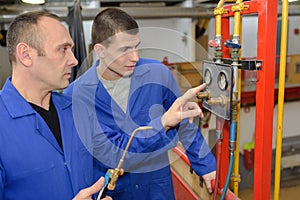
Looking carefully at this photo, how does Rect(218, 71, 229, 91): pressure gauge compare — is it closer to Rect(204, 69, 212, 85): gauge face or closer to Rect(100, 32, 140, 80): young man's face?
Rect(204, 69, 212, 85): gauge face

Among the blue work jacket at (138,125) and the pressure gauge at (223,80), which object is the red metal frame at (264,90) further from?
the blue work jacket at (138,125)

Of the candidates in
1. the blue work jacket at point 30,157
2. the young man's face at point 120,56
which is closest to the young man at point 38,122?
the blue work jacket at point 30,157

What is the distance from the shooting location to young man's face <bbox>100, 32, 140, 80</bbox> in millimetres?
1229

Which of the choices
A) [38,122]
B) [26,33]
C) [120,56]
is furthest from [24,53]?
[120,56]

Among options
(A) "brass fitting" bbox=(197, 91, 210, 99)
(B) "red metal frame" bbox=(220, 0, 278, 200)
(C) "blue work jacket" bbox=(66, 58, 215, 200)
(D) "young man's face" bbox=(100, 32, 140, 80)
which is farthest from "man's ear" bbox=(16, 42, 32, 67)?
(B) "red metal frame" bbox=(220, 0, 278, 200)

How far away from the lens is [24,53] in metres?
0.95

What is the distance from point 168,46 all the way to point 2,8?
1.42 m

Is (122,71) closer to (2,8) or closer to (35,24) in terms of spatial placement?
(35,24)

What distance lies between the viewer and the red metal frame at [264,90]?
2.66 ft

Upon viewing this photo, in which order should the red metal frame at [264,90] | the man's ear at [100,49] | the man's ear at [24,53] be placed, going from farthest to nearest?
1. the man's ear at [100,49]
2. the man's ear at [24,53]
3. the red metal frame at [264,90]

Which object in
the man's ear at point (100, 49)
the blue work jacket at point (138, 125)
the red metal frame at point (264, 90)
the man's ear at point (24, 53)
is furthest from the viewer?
the man's ear at point (100, 49)

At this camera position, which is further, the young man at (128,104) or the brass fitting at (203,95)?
the young man at (128,104)

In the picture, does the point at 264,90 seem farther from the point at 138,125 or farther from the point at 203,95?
the point at 138,125

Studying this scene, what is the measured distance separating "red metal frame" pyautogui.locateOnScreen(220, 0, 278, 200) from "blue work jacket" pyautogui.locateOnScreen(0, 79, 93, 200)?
564 mm
